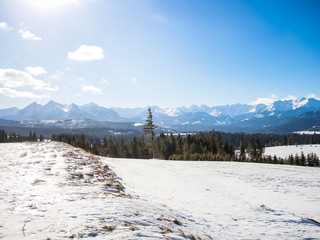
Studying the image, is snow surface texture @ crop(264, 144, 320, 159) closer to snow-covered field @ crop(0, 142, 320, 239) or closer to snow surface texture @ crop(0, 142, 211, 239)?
snow-covered field @ crop(0, 142, 320, 239)

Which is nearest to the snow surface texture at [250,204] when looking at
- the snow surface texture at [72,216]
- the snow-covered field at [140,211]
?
the snow-covered field at [140,211]

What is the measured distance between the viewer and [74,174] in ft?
31.7

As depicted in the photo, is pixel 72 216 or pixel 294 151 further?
pixel 294 151

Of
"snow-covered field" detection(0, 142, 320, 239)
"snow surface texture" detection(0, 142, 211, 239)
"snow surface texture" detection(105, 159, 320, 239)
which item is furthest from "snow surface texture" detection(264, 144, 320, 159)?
"snow surface texture" detection(0, 142, 211, 239)

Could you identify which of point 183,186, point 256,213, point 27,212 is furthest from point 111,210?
point 183,186

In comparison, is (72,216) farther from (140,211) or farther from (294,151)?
(294,151)

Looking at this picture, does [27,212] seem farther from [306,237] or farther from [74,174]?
[306,237]

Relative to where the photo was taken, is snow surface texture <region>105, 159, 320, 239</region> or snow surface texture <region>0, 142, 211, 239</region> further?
snow surface texture <region>105, 159, 320, 239</region>

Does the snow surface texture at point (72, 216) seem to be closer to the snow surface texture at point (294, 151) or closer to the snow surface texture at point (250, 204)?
the snow surface texture at point (250, 204)

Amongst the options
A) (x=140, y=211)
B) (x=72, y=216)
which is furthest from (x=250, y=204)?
(x=72, y=216)

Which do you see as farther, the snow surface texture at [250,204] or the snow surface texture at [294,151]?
the snow surface texture at [294,151]

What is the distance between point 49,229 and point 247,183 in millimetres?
14615

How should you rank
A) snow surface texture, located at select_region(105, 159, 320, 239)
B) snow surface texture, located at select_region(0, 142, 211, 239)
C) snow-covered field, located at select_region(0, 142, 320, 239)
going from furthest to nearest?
snow surface texture, located at select_region(105, 159, 320, 239) → snow-covered field, located at select_region(0, 142, 320, 239) → snow surface texture, located at select_region(0, 142, 211, 239)

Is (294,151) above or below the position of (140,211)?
below
